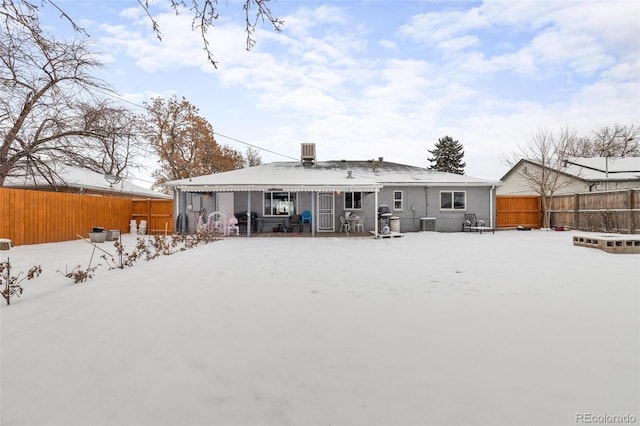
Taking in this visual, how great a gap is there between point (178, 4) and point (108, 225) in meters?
14.8

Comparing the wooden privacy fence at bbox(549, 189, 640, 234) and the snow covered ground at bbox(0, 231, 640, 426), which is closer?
the snow covered ground at bbox(0, 231, 640, 426)

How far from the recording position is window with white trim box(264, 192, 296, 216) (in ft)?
50.5

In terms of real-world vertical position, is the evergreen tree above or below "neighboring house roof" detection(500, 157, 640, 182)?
above

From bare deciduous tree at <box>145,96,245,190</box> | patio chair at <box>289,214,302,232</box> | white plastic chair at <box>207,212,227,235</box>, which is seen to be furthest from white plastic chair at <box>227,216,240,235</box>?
bare deciduous tree at <box>145,96,245,190</box>

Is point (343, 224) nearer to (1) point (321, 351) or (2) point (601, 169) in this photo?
(1) point (321, 351)

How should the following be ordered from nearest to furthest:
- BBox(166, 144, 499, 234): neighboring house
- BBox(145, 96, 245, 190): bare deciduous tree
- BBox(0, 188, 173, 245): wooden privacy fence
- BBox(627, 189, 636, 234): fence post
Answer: BBox(0, 188, 173, 245): wooden privacy fence → BBox(627, 189, 636, 234): fence post → BBox(166, 144, 499, 234): neighboring house → BBox(145, 96, 245, 190): bare deciduous tree

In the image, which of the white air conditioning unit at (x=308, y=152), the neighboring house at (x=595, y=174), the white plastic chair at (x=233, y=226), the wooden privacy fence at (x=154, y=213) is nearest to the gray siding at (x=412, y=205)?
the white plastic chair at (x=233, y=226)

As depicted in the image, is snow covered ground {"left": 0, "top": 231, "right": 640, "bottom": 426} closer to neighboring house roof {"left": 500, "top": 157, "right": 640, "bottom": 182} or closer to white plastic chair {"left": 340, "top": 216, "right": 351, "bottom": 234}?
white plastic chair {"left": 340, "top": 216, "right": 351, "bottom": 234}

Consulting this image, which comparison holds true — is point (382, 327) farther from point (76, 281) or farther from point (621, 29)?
point (621, 29)

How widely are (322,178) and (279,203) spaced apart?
8.81 feet

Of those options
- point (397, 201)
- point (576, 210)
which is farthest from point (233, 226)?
point (576, 210)

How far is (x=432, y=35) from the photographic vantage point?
8195 millimetres

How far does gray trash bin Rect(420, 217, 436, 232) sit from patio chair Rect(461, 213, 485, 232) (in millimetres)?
1609

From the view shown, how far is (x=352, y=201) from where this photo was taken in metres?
15.8
